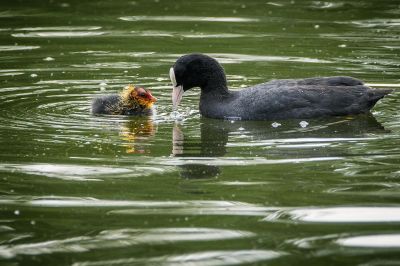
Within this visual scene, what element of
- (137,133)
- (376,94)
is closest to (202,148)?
(137,133)

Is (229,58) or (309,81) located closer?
(309,81)

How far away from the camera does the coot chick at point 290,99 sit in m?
10.1

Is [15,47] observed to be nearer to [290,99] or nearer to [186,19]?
[186,19]

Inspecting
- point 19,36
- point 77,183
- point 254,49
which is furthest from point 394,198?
point 19,36

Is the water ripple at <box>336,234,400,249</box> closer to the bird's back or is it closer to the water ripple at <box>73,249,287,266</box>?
the water ripple at <box>73,249,287,266</box>

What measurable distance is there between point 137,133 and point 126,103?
0.99 m

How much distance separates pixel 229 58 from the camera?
43.6 ft

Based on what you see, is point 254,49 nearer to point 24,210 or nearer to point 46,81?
point 46,81

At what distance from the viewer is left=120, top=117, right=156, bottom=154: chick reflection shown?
8.73m

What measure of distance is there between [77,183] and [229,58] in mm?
6169

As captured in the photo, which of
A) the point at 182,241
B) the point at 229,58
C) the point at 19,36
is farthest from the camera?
the point at 19,36

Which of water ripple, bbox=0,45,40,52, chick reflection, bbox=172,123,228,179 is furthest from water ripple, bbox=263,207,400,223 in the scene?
water ripple, bbox=0,45,40,52

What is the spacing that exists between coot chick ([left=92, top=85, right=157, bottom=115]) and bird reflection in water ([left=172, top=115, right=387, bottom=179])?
2.11 feet

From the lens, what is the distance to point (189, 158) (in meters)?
8.30
